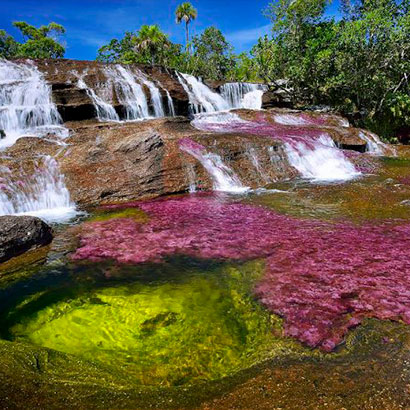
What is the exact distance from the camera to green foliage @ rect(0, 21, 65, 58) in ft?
207

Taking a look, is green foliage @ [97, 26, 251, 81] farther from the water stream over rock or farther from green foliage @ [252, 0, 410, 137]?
the water stream over rock

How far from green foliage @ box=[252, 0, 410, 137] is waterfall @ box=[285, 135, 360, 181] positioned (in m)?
14.8

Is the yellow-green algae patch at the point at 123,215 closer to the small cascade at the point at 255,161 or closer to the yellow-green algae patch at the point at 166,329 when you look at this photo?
the yellow-green algae patch at the point at 166,329

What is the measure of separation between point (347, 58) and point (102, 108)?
857 inches

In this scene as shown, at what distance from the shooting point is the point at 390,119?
2988cm

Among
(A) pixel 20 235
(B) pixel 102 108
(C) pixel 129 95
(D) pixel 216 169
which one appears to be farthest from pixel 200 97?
(A) pixel 20 235

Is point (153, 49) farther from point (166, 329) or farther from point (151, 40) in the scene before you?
point (166, 329)

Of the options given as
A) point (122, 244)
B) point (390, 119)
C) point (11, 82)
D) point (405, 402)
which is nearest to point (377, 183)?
point (122, 244)

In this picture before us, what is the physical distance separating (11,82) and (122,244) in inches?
751

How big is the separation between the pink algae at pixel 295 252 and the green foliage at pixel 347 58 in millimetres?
24568

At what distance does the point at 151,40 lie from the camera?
5222 cm

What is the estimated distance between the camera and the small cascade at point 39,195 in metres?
11.2

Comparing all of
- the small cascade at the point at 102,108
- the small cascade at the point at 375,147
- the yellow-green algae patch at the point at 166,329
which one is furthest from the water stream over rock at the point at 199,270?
the small cascade at the point at 102,108

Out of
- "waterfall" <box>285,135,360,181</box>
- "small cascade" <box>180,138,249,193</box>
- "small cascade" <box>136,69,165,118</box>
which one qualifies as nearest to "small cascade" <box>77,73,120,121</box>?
"small cascade" <box>136,69,165,118</box>
